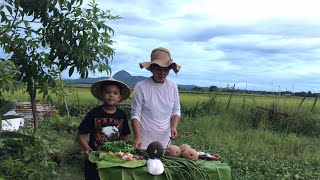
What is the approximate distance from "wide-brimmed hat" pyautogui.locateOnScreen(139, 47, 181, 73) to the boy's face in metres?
0.39

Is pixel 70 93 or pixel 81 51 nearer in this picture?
pixel 81 51

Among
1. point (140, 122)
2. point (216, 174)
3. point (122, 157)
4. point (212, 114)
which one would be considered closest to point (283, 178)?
point (140, 122)

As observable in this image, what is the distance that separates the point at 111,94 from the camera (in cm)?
375

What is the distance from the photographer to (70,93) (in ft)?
14.1

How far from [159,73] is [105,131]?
0.80 m

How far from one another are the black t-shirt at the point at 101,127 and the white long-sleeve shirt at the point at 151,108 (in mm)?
319

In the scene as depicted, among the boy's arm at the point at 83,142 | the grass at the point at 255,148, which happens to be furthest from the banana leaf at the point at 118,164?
the grass at the point at 255,148

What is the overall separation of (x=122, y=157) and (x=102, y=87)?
1.05 meters

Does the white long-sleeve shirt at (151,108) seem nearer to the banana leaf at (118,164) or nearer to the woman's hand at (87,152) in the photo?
the woman's hand at (87,152)

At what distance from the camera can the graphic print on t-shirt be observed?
12.1ft

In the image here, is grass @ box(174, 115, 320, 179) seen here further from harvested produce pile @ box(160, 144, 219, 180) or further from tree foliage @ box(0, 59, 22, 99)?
tree foliage @ box(0, 59, 22, 99)

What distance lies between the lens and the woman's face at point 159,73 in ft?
13.2

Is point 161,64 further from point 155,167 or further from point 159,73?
point 155,167

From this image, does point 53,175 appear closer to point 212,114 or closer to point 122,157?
point 122,157
